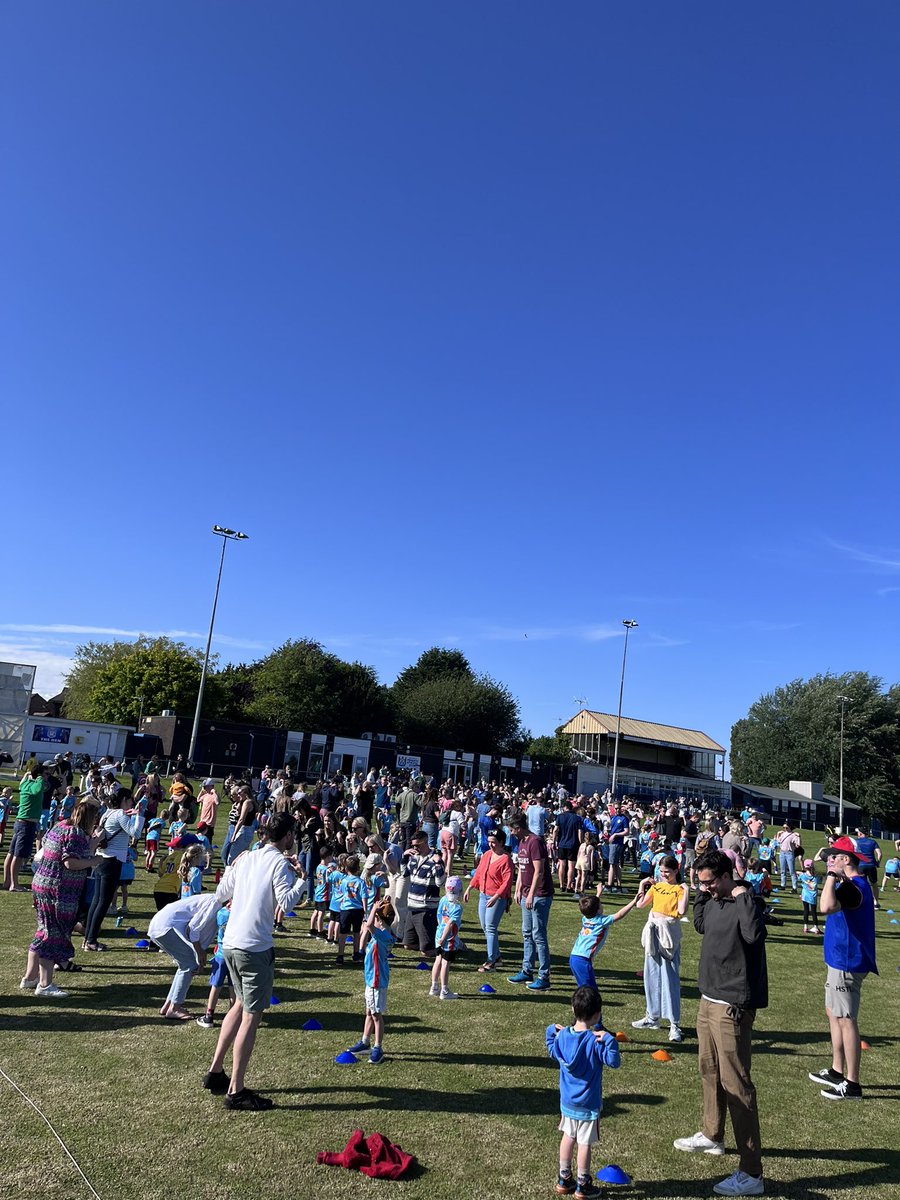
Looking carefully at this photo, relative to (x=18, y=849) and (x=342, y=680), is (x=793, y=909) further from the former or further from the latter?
(x=342, y=680)

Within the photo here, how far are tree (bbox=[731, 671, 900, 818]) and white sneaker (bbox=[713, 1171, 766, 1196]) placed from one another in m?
76.9

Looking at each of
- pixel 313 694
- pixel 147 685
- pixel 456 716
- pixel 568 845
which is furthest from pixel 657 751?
pixel 568 845

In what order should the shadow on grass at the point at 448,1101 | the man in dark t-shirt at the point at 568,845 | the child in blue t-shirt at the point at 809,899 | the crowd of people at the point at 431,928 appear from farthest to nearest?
the man in dark t-shirt at the point at 568,845 < the child in blue t-shirt at the point at 809,899 < the shadow on grass at the point at 448,1101 < the crowd of people at the point at 431,928

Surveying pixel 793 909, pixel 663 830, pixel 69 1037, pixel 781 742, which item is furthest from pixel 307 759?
pixel 781 742

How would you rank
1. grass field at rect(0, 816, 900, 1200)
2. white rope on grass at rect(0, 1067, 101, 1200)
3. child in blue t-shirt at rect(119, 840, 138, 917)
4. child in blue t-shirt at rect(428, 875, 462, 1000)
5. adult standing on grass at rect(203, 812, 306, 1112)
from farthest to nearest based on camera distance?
child in blue t-shirt at rect(119, 840, 138, 917) → child in blue t-shirt at rect(428, 875, 462, 1000) → adult standing on grass at rect(203, 812, 306, 1112) → grass field at rect(0, 816, 900, 1200) → white rope on grass at rect(0, 1067, 101, 1200)

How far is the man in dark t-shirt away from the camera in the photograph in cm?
1641

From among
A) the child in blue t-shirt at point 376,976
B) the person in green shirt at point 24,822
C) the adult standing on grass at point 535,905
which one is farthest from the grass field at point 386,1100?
the person in green shirt at point 24,822

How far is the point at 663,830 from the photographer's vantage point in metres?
21.4

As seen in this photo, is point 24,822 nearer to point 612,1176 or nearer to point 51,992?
point 51,992

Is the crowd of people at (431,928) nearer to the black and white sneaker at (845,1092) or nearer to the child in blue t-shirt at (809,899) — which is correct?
the black and white sneaker at (845,1092)

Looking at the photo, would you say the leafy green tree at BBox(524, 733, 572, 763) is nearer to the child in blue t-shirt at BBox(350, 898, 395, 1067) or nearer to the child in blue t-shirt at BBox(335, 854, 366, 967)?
the child in blue t-shirt at BBox(335, 854, 366, 967)

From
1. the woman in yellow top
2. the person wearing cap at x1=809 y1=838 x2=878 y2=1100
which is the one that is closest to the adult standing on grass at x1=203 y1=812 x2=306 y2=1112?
the woman in yellow top

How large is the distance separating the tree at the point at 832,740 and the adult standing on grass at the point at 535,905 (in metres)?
72.8

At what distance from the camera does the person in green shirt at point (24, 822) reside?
12555mm
